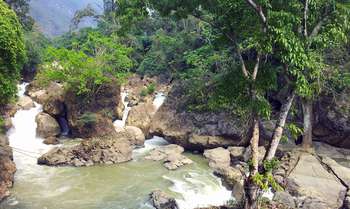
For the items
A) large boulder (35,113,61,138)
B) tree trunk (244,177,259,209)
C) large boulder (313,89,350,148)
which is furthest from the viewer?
large boulder (35,113,61,138)

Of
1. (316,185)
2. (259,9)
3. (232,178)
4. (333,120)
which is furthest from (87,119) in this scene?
(259,9)

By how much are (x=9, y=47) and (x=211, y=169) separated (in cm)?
1028

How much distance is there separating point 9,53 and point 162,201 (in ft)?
24.0

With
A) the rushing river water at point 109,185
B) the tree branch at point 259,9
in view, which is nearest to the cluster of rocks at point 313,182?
the rushing river water at point 109,185

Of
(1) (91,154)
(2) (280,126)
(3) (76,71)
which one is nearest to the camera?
(2) (280,126)

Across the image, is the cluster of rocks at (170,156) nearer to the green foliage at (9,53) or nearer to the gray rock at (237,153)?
the gray rock at (237,153)

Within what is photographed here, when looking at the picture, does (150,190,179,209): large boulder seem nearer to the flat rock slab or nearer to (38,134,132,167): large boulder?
the flat rock slab

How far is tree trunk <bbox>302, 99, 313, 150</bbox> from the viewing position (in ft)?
60.8

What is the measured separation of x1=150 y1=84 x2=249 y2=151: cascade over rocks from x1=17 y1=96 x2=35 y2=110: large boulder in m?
8.35

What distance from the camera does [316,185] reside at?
45.2ft

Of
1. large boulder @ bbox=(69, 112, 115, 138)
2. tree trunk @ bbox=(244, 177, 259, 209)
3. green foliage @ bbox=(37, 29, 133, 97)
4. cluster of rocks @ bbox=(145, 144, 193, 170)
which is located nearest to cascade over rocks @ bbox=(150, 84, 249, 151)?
cluster of rocks @ bbox=(145, 144, 193, 170)

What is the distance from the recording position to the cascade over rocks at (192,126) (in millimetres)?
20234

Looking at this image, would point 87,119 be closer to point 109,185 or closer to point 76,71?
point 76,71

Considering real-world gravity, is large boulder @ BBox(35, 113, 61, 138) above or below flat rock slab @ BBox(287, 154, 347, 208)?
above
